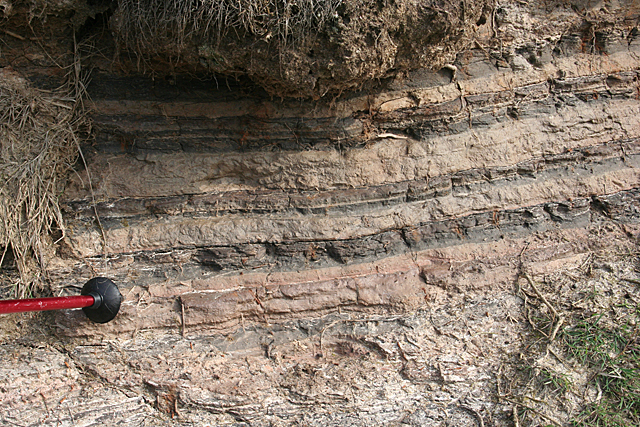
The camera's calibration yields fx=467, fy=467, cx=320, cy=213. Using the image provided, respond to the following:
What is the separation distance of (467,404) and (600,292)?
1138 millimetres

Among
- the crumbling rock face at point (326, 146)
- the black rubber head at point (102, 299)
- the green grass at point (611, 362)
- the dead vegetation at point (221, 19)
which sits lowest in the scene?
the green grass at point (611, 362)

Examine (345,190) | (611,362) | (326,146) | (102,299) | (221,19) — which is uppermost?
(221,19)

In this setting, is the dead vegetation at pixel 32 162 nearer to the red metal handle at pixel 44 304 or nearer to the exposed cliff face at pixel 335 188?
the exposed cliff face at pixel 335 188

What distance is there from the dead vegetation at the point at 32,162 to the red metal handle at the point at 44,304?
1.23 ft

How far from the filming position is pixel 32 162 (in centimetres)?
270

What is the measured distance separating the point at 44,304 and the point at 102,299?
278mm

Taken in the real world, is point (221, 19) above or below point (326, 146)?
above

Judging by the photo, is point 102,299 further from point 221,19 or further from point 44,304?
point 221,19

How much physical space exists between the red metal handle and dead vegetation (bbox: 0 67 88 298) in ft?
1.23

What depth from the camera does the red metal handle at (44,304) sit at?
7.51 ft

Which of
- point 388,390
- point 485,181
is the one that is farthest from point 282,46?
point 388,390

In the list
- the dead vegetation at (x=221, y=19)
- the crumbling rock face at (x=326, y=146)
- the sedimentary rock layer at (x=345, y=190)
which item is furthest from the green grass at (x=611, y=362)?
the dead vegetation at (x=221, y=19)

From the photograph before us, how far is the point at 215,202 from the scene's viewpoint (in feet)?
9.60

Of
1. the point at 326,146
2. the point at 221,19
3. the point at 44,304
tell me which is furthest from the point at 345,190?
the point at 44,304
